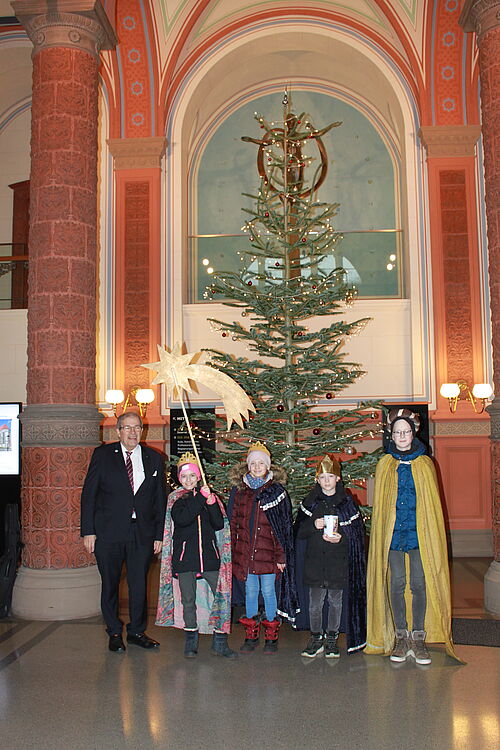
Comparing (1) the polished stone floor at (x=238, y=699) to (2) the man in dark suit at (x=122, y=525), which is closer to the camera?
(1) the polished stone floor at (x=238, y=699)

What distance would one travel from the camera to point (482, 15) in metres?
6.64

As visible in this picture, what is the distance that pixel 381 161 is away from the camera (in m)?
12.4

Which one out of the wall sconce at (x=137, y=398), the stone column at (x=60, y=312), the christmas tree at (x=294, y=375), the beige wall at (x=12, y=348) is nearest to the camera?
the christmas tree at (x=294, y=375)

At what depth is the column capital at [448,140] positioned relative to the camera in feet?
35.0

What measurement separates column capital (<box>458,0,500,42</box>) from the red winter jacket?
4801mm

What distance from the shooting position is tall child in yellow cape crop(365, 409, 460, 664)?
468 cm

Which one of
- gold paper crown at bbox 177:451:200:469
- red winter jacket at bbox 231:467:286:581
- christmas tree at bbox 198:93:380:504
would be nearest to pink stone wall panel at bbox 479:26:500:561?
christmas tree at bbox 198:93:380:504

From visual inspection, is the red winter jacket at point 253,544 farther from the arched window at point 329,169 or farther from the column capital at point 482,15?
the arched window at point 329,169

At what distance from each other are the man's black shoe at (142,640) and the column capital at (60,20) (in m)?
5.28

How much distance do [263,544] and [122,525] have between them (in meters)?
1.01

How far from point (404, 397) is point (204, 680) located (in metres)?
7.09

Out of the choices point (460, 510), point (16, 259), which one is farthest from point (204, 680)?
point (16, 259)

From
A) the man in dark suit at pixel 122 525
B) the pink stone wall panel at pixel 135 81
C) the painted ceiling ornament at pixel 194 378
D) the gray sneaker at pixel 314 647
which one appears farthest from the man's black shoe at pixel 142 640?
the pink stone wall panel at pixel 135 81

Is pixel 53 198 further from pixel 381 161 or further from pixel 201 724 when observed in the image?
pixel 381 161
